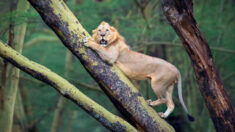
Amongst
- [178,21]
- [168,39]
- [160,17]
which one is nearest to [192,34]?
[178,21]

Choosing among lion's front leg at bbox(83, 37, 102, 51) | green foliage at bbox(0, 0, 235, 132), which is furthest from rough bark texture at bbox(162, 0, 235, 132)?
green foliage at bbox(0, 0, 235, 132)

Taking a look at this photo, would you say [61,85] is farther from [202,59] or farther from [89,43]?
[202,59]

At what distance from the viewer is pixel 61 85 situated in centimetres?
568

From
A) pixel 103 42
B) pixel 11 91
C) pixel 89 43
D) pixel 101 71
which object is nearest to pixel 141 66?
pixel 103 42

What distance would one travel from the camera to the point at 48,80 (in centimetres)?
564

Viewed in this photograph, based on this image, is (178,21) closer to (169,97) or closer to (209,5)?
(169,97)

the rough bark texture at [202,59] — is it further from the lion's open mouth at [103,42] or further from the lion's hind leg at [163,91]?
the lion's open mouth at [103,42]

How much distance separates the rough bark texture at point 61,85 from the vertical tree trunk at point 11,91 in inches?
82.4

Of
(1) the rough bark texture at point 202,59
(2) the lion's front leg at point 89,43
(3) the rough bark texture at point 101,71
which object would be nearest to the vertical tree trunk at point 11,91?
(3) the rough bark texture at point 101,71

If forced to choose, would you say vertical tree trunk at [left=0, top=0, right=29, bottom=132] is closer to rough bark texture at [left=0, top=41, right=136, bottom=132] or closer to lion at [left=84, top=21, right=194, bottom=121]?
lion at [left=84, top=21, right=194, bottom=121]

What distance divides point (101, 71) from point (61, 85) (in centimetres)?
71

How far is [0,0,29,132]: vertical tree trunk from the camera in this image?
23.8ft

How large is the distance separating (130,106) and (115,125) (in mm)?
419

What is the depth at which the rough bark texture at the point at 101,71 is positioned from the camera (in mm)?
5566
